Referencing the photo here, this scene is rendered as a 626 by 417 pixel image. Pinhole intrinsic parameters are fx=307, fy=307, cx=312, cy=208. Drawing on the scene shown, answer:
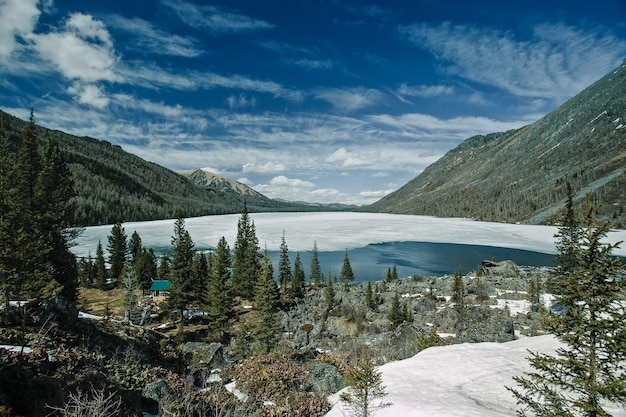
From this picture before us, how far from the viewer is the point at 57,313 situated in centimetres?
1480

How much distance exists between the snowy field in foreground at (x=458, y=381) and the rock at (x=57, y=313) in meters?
13.3

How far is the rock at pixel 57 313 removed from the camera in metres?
14.7

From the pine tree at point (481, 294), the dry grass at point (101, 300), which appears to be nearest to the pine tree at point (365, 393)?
the pine tree at point (481, 294)

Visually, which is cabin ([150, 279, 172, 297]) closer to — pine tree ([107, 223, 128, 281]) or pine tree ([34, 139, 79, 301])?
pine tree ([107, 223, 128, 281])

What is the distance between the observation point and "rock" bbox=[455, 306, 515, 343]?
16.6m

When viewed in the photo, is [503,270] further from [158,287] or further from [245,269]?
[158,287]

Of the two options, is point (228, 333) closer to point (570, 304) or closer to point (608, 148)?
point (570, 304)

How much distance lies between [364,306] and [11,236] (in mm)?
35476

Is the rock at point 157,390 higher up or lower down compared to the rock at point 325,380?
higher up

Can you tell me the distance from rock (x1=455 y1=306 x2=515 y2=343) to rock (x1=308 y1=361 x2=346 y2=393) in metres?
7.60

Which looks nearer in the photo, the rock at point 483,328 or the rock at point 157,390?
the rock at point 157,390

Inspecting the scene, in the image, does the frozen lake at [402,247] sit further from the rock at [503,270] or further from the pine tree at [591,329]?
the pine tree at [591,329]

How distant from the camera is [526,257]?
7650cm

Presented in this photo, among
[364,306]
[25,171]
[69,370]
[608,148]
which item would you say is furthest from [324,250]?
[608,148]
